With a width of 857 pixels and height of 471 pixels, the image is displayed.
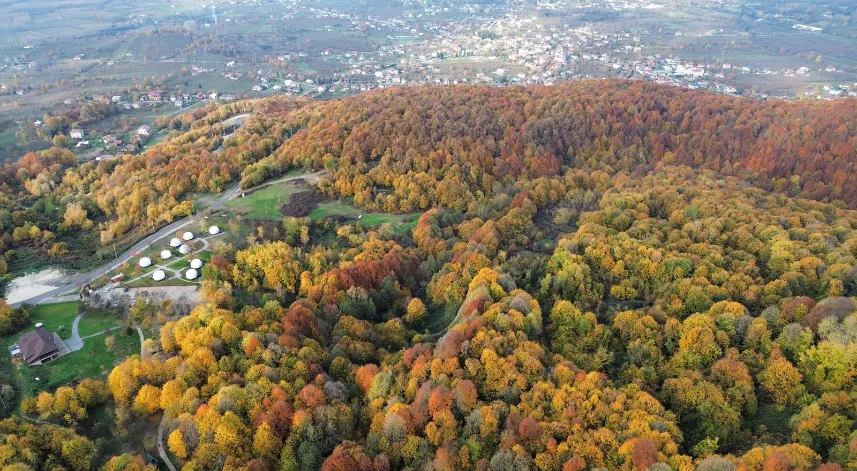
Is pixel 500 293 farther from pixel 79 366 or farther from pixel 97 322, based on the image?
pixel 97 322

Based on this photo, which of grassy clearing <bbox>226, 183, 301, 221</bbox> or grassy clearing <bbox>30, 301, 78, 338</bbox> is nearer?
grassy clearing <bbox>30, 301, 78, 338</bbox>

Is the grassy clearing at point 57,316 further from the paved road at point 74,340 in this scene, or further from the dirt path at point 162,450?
the dirt path at point 162,450

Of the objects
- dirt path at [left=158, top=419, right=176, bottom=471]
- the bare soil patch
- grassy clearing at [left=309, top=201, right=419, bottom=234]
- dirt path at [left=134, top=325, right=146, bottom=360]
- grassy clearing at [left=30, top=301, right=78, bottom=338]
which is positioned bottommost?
dirt path at [left=158, top=419, right=176, bottom=471]

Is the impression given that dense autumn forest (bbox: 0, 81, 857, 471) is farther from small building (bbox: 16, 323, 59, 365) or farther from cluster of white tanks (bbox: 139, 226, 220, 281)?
small building (bbox: 16, 323, 59, 365)

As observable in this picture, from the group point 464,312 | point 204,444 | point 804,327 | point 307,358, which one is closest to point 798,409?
point 804,327

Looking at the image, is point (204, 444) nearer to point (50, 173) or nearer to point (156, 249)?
point (156, 249)

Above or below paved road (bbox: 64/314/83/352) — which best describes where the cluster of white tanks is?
Result: above

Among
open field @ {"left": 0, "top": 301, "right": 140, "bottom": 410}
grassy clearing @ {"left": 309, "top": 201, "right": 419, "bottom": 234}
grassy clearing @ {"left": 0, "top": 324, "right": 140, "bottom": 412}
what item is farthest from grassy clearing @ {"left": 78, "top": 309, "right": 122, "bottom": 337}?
grassy clearing @ {"left": 309, "top": 201, "right": 419, "bottom": 234}

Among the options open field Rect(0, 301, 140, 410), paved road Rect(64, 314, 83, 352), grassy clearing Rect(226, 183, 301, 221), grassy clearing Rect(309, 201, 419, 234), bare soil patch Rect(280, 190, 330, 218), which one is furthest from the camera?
bare soil patch Rect(280, 190, 330, 218)
